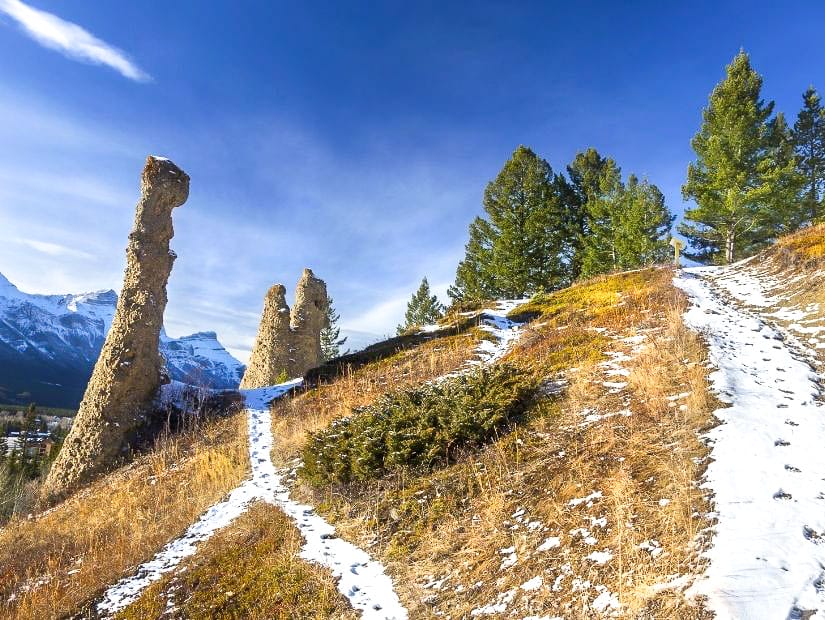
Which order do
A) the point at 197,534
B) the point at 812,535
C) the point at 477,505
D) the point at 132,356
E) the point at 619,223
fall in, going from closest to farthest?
the point at 812,535
the point at 477,505
the point at 197,534
the point at 132,356
the point at 619,223

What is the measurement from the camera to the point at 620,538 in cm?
406

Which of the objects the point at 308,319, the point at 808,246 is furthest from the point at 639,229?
the point at 308,319

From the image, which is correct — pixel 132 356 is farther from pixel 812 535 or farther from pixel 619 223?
pixel 619 223

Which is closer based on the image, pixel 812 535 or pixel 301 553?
pixel 812 535

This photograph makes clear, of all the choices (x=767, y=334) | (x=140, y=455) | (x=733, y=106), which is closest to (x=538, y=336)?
(x=767, y=334)

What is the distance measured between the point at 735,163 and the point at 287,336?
2811 cm

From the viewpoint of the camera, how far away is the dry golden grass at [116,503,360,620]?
464 centimetres

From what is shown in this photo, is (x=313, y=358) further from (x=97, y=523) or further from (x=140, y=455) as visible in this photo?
(x=97, y=523)

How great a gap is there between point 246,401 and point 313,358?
9678mm

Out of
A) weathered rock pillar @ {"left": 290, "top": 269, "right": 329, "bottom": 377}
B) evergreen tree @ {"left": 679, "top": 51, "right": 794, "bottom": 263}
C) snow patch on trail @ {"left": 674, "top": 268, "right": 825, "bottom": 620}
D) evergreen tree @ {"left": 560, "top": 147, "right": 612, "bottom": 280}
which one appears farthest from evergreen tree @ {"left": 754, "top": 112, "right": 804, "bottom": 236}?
weathered rock pillar @ {"left": 290, "top": 269, "right": 329, "bottom": 377}

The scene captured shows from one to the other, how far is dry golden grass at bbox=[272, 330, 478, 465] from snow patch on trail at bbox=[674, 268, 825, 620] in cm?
796

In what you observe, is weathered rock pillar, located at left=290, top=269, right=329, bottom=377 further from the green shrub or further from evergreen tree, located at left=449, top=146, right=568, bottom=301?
the green shrub

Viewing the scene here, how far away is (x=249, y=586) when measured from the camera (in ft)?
17.0

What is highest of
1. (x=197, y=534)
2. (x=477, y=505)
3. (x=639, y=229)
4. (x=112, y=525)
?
(x=639, y=229)
